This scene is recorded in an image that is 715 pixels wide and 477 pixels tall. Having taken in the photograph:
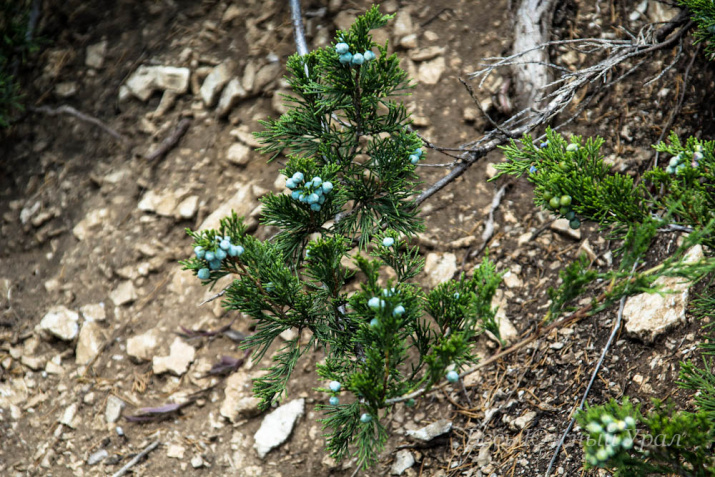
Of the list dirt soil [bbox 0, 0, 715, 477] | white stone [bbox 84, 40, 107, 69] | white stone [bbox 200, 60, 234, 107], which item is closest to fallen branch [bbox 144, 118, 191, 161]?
dirt soil [bbox 0, 0, 715, 477]

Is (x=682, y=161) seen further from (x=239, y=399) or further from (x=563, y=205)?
(x=239, y=399)

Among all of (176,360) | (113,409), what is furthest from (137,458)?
(176,360)

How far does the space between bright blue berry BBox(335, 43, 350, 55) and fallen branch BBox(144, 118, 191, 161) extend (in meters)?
1.82

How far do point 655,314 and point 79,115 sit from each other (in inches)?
123

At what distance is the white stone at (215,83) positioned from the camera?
115 inches

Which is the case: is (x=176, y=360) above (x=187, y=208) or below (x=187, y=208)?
below

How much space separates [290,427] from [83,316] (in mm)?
1315

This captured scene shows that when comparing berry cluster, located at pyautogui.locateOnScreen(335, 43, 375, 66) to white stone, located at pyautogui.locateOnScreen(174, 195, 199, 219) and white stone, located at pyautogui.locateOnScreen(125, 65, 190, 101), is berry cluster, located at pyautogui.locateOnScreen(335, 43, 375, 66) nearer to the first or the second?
white stone, located at pyautogui.locateOnScreen(174, 195, 199, 219)

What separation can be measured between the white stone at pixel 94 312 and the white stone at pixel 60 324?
4cm

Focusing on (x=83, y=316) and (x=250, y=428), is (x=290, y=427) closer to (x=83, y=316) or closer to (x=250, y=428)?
(x=250, y=428)

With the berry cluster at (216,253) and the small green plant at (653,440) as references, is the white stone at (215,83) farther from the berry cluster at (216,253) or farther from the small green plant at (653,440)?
the small green plant at (653,440)

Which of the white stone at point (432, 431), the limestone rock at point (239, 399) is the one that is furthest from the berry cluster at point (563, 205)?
the limestone rock at point (239, 399)

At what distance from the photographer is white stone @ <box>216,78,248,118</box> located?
2.86 meters

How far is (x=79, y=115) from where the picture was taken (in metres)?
3.07
